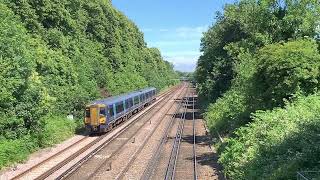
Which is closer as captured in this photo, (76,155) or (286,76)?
(286,76)

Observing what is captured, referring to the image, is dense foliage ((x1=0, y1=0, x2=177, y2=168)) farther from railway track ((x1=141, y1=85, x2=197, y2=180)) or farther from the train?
railway track ((x1=141, y1=85, x2=197, y2=180))

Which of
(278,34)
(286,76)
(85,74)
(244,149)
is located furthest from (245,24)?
(244,149)

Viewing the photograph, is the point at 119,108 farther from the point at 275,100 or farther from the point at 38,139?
the point at 275,100

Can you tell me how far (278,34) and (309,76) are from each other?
9.43 metres

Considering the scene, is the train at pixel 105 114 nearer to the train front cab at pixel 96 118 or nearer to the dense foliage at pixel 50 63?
the train front cab at pixel 96 118

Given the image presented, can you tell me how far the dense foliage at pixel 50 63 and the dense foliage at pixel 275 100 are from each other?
1158 cm

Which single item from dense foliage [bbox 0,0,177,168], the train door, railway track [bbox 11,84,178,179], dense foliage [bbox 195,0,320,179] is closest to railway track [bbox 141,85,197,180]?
dense foliage [bbox 195,0,320,179]

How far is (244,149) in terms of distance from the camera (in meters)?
23.2

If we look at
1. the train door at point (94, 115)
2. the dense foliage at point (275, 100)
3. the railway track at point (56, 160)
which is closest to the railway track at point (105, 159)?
the railway track at point (56, 160)

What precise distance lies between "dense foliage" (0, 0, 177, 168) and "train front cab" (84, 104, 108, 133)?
1.84 meters

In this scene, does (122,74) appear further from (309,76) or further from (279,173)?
(279,173)

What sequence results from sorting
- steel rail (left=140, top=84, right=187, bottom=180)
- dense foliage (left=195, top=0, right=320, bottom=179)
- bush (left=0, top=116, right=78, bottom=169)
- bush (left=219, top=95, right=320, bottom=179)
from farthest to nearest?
bush (left=0, top=116, right=78, bottom=169) → steel rail (left=140, top=84, right=187, bottom=180) → dense foliage (left=195, top=0, right=320, bottom=179) → bush (left=219, top=95, right=320, bottom=179)

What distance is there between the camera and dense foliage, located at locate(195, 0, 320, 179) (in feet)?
58.7

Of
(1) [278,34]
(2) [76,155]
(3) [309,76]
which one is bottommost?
(2) [76,155]
